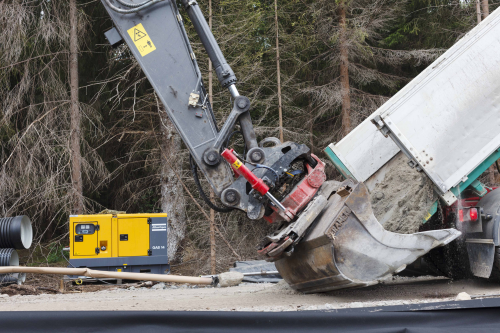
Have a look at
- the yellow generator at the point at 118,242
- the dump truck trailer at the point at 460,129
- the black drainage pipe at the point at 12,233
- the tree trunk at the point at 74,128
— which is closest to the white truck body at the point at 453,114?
the dump truck trailer at the point at 460,129

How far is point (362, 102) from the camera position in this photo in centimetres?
1352

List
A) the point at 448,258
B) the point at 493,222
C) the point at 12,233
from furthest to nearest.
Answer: the point at 12,233
the point at 448,258
the point at 493,222

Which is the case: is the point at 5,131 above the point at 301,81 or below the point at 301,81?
below

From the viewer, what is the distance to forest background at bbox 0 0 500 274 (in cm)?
1216

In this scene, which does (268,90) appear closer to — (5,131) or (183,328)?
(5,131)

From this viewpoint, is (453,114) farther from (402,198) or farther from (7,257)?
(7,257)

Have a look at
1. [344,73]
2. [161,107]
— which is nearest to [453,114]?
[344,73]

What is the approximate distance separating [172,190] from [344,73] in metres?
5.70

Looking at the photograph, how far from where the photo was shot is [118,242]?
31.9 ft

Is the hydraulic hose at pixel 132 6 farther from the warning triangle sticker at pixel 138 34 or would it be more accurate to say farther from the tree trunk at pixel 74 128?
the tree trunk at pixel 74 128

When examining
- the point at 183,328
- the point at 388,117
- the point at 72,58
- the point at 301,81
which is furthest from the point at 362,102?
the point at 183,328

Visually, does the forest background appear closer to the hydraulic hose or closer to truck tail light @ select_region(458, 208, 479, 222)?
the hydraulic hose

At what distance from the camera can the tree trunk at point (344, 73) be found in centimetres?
1291

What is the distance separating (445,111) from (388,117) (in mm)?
628
